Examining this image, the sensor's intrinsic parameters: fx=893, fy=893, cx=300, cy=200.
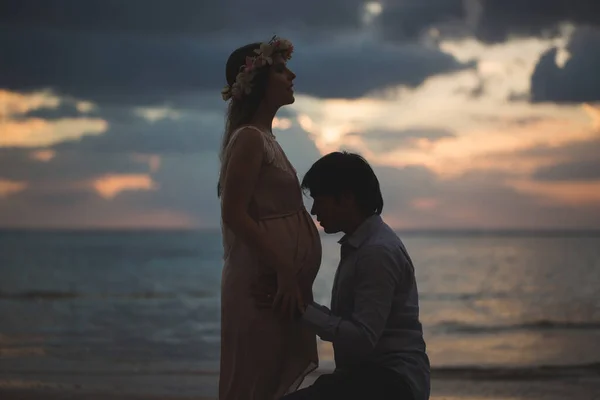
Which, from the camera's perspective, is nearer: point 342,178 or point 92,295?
point 342,178

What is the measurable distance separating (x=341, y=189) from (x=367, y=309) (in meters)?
0.42

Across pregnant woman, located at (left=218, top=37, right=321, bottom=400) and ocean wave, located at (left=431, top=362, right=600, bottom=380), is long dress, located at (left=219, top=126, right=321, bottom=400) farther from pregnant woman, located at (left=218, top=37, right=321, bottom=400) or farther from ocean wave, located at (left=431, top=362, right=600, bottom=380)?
ocean wave, located at (left=431, top=362, right=600, bottom=380)

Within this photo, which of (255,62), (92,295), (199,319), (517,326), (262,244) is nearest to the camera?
(262,244)

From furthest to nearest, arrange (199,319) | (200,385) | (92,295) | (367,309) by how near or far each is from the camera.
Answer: (92,295) → (199,319) → (200,385) → (367,309)

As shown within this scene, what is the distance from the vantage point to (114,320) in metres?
17.8

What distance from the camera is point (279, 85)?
3402 millimetres

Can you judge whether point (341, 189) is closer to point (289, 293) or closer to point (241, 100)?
point (289, 293)

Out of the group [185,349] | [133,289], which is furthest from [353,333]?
[133,289]

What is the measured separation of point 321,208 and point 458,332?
1297 cm

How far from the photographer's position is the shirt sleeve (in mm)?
2930

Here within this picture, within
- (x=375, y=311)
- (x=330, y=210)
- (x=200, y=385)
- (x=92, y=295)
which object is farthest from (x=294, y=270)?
(x=92, y=295)

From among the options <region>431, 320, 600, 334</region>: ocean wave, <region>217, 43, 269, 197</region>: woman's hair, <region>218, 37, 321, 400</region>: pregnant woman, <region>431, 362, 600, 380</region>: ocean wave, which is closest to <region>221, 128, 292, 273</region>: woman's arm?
<region>218, 37, 321, 400</region>: pregnant woman

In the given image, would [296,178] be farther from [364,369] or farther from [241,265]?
[364,369]

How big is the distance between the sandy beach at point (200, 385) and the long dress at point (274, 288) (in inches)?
188
